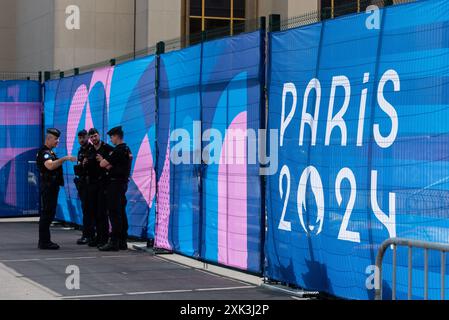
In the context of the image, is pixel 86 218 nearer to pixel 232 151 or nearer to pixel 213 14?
pixel 232 151

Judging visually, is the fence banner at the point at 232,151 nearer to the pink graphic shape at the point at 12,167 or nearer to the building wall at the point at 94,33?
the pink graphic shape at the point at 12,167

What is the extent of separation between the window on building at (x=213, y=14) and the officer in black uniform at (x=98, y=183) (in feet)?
65.1

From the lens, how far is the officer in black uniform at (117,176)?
13305mm

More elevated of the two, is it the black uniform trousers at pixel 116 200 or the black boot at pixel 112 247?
the black uniform trousers at pixel 116 200

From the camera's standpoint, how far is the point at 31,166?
19.6m

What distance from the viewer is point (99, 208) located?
14297mm

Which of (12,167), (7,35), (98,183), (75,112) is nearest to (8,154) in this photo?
(12,167)

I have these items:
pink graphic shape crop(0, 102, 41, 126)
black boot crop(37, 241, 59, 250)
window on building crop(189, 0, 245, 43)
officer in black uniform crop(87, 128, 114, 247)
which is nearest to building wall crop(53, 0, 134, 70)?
window on building crop(189, 0, 245, 43)

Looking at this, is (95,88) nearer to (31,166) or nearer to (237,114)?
(31,166)

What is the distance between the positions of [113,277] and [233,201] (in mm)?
1752

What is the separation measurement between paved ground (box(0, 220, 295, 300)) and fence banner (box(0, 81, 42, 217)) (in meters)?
4.97

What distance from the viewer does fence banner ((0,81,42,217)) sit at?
19.4 metres

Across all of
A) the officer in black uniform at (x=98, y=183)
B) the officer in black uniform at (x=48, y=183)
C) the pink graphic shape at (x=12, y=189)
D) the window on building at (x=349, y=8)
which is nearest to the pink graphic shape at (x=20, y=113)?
the pink graphic shape at (x=12, y=189)

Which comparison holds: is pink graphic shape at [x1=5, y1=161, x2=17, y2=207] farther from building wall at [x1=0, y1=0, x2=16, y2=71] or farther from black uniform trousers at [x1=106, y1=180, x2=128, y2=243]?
building wall at [x1=0, y1=0, x2=16, y2=71]
